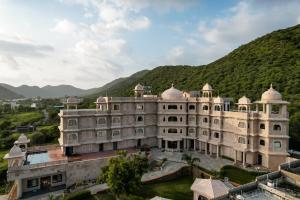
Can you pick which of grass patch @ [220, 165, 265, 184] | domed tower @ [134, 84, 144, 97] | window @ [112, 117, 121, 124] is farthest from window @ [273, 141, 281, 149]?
window @ [112, 117, 121, 124]

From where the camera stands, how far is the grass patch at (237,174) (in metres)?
32.9

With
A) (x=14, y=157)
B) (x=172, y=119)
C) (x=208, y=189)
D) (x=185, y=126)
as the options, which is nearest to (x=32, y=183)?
(x=14, y=157)

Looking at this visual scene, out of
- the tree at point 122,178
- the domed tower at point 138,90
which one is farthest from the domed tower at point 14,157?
the domed tower at point 138,90

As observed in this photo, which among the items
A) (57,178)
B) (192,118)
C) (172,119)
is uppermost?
(192,118)

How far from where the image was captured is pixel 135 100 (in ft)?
156

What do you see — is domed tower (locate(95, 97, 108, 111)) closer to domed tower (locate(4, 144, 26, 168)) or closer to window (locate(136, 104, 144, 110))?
window (locate(136, 104, 144, 110))

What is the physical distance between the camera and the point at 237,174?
3459cm

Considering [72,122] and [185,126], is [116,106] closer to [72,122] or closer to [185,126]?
[72,122]

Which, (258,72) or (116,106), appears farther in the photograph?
(258,72)

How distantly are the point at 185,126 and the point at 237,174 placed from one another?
15847 millimetres

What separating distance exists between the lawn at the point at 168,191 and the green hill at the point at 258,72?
74.6 feet

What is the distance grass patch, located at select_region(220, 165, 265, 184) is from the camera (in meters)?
32.9

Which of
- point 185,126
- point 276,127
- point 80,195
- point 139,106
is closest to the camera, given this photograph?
point 80,195

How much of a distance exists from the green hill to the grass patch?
13.2 metres
